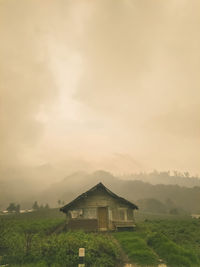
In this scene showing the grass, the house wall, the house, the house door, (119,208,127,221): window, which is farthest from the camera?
(119,208,127,221): window

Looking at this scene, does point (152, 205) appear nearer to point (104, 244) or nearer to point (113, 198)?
point (113, 198)

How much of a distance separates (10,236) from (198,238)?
17.3m

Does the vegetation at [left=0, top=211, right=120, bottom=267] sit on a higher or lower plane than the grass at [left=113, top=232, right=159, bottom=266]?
higher

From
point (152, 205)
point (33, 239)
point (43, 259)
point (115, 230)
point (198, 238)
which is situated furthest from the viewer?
point (152, 205)

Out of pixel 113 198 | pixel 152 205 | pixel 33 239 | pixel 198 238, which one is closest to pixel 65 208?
pixel 113 198

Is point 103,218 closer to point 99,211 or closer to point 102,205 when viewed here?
point 99,211

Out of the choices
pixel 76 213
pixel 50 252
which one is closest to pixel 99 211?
pixel 76 213

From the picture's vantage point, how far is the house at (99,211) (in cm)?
2158

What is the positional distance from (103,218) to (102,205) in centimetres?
147

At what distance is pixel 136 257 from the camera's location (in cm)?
1095

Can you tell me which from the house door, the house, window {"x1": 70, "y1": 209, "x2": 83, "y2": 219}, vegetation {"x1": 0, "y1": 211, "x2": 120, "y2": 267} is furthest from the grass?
window {"x1": 70, "y1": 209, "x2": 83, "y2": 219}

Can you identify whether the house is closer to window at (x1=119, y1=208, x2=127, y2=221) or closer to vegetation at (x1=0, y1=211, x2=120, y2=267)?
window at (x1=119, y1=208, x2=127, y2=221)

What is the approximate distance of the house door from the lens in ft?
72.1

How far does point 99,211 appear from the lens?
22.7 meters
